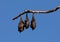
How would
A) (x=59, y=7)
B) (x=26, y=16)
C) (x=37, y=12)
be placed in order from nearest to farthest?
(x=59, y=7), (x=37, y=12), (x=26, y=16)

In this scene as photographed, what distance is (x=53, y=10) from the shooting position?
331 centimetres

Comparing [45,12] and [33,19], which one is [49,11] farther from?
[33,19]

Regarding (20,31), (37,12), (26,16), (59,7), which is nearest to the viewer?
(59,7)

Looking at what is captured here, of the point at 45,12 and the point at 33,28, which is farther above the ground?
the point at 45,12

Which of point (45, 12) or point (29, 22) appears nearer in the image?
point (45, 12)

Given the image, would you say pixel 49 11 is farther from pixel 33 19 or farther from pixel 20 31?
pixel 20 31

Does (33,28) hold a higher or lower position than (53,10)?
lower

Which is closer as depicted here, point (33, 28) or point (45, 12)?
point (45, 12)

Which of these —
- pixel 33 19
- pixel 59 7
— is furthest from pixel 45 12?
pixel 33 19

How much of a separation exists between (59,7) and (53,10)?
0.43 ft

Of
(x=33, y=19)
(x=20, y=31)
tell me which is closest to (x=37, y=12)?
(x=33, y=19)

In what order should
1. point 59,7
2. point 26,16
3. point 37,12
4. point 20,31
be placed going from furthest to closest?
point 20,31
point 26,16
point 37,12
point 59,7

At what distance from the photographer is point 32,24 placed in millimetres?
3781

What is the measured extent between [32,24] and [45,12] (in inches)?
22.2
